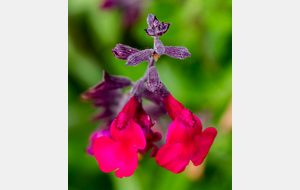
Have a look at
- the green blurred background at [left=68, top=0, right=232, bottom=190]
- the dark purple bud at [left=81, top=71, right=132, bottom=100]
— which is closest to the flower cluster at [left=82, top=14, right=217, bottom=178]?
the dark purple bud at [left=81, top=71, right=132, bottom=100]

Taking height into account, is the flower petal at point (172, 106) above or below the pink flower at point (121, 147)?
above

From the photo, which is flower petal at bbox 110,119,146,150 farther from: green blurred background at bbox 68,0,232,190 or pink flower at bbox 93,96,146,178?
green blurred background at bbox 68,0,232,190

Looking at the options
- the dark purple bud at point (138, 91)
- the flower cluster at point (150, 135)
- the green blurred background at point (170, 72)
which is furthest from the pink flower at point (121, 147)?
the green blurred background at point (170, 72)

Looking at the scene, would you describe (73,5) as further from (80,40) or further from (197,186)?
(197,186)

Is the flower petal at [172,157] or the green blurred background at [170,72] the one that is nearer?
the flower petal at [172,157]

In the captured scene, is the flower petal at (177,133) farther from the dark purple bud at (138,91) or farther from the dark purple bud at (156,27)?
the dark purple bud at (156,27)

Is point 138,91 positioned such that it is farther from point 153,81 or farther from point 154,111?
point 154,111

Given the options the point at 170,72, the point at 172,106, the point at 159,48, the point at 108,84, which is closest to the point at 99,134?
the point at 108,84
